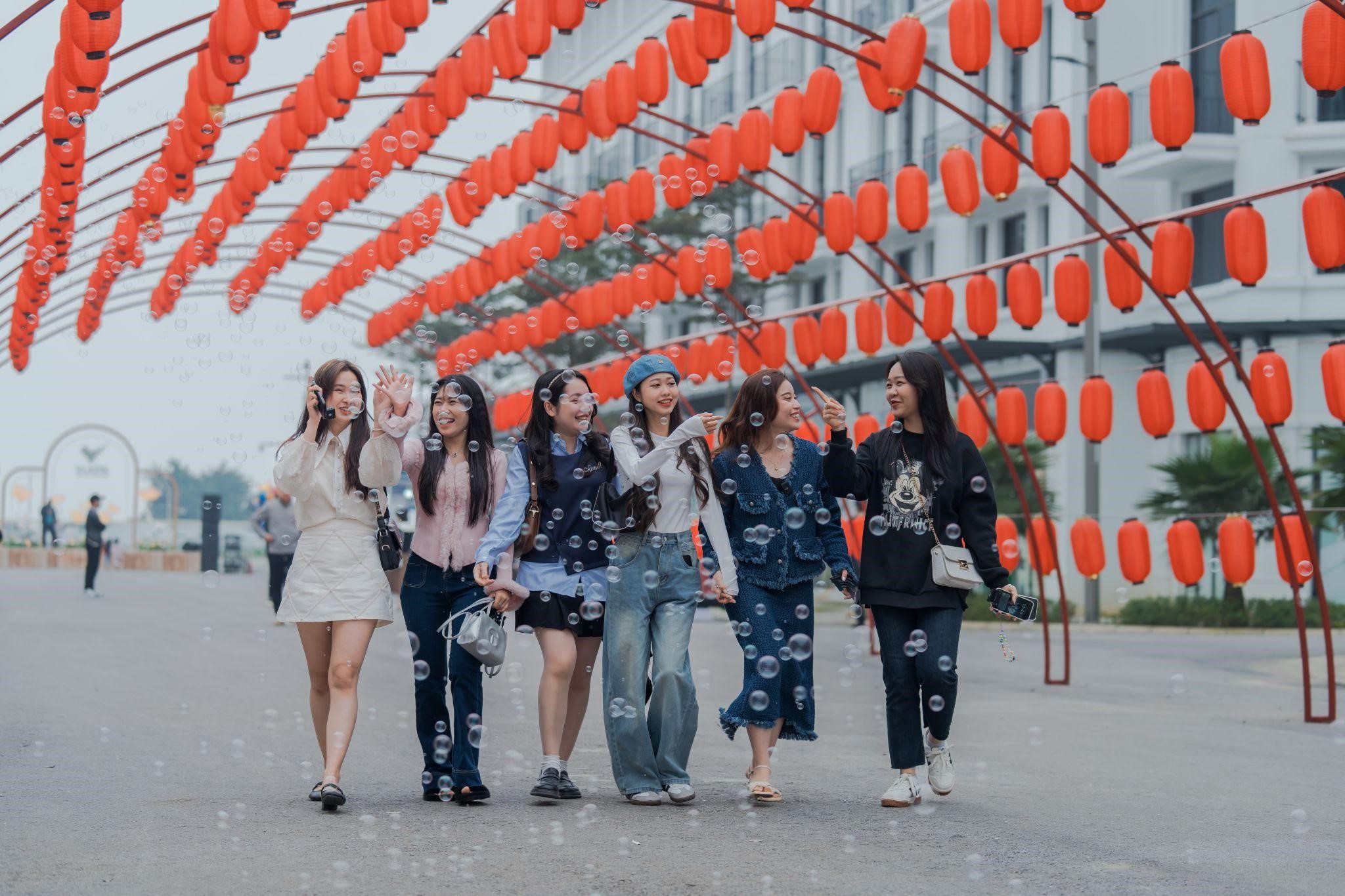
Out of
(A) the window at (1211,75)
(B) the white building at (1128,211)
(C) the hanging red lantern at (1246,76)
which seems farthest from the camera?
(A) the window at (1211,75)

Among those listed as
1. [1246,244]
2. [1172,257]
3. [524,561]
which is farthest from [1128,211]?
[524,561]

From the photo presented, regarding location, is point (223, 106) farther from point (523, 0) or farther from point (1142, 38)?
point (1142, 38)

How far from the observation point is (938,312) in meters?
15.0

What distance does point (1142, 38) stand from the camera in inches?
1067

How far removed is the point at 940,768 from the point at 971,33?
23.1ft

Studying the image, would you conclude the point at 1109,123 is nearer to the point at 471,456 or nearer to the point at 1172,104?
the point at 1172,104

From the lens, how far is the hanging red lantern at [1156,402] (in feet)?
43.8

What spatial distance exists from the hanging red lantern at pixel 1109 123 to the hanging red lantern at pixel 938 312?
299 cm

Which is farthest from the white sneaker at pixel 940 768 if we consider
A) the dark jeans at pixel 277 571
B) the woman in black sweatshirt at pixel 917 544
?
the dark jeans at pixel 277 571

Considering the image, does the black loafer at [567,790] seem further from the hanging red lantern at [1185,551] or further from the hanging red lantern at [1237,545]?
the hanging red lantern at [1185,551]

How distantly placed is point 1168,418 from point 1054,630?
9613mm

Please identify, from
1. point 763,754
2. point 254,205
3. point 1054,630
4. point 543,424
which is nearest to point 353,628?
point 543,424

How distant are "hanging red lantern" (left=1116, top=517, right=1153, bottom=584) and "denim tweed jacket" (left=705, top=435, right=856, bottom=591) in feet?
→ 28.2

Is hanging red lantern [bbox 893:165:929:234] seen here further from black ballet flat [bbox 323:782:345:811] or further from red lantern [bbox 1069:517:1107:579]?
black ballet flat [bbox 323:782:345:811]
